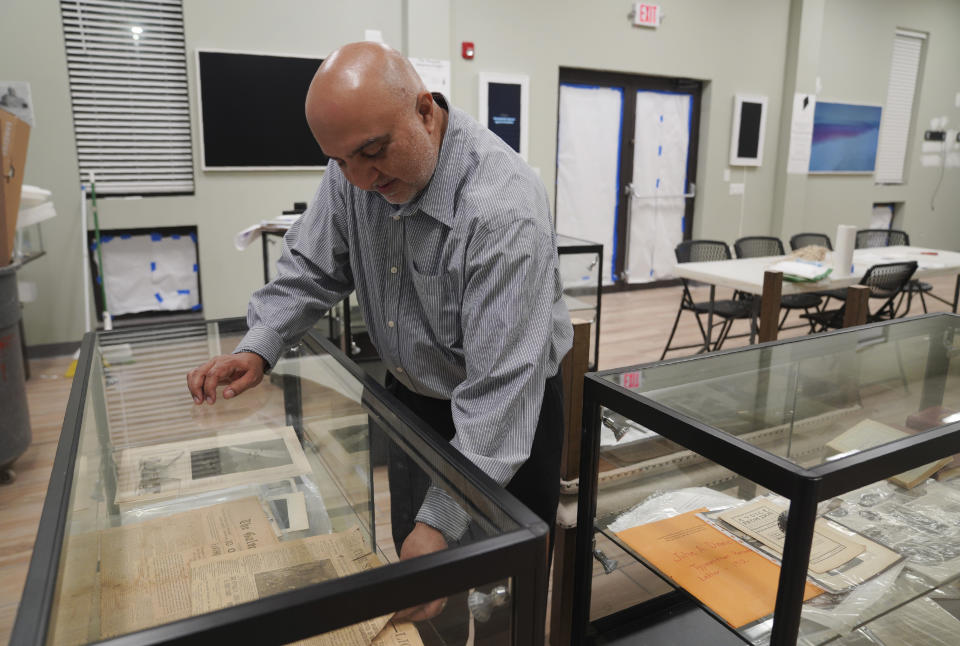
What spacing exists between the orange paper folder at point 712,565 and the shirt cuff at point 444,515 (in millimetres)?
567

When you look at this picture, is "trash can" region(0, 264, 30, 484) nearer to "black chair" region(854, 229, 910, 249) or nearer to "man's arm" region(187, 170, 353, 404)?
"man's arm" region(187, 170, 353, 404)

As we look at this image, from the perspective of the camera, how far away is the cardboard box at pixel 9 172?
8.80ft

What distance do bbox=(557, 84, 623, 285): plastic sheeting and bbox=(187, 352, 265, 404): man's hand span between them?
17.4 feet

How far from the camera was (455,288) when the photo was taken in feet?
3.80

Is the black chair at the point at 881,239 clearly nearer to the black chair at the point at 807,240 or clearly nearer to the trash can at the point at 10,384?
the black chair at the point at 807,240

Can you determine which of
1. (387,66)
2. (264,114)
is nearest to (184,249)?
(264,114)

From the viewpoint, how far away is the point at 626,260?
6852 millimetres

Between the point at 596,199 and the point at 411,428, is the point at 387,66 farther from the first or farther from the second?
the point at 596,199

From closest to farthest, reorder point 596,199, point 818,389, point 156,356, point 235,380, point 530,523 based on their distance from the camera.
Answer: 1. point 530,523
2. point 235,380
3. point 818,389
4. point 156,356
5. point 596,199

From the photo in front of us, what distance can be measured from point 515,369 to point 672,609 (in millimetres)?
640

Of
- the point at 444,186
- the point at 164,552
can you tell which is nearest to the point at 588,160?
the point at 444,186

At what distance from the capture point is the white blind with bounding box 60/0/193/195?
4.40 meters

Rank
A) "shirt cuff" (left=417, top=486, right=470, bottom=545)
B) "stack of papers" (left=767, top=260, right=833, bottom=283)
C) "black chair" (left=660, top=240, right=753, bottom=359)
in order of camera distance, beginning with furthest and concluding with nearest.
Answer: "black chair" (left=660, top=240, right=753, bottom=359) → "stack of papers" (left=767, top=260, right=833, bottom=283) → "shirt cuff" (left=417, top=486, right=470, bottom=545)

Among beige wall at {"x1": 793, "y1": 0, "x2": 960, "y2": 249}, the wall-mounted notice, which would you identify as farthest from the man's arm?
beige wall at {"x1": 793, "y1": 0, "x2": 960, "y2": 249}
